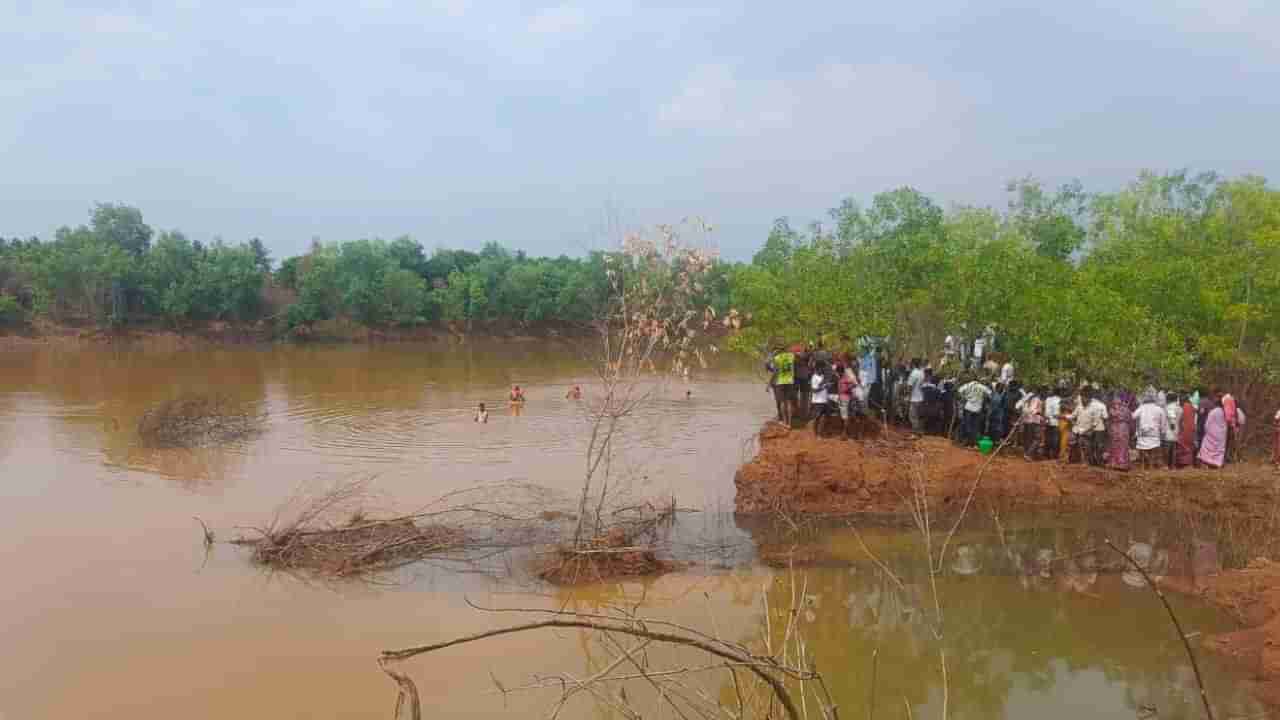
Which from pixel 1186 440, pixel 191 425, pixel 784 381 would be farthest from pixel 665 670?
pixel 191 425

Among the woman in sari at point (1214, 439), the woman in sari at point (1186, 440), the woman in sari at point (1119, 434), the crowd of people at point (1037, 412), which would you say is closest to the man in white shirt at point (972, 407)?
the crowd of people at point (1037, 412)

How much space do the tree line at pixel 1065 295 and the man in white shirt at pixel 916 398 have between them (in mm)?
1176

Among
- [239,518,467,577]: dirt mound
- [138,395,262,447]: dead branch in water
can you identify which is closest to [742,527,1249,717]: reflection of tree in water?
[239,518,467,577]: dirt mound

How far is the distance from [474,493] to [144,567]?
5341 mm

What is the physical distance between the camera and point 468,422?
23.7 metres

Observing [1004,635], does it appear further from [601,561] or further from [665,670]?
[665,670]

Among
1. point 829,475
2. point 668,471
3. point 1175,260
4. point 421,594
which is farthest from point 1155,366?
point 421,594

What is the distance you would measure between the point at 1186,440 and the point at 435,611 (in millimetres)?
13679

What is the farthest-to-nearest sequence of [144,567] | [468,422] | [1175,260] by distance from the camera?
[468,422] < [1175,260] < [144,567]

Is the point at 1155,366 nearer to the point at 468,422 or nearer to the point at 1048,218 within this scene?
the point at 1048,218

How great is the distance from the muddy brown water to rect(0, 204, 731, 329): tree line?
30679 millimetres

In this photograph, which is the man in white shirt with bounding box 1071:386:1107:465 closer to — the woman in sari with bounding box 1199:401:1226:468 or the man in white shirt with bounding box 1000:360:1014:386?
the man in white shirt with bounding box 1000:360:1014:386

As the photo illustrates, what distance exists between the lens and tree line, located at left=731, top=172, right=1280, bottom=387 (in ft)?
53.7

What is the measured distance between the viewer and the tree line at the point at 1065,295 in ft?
53.7
